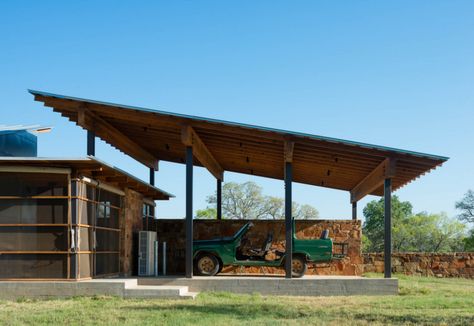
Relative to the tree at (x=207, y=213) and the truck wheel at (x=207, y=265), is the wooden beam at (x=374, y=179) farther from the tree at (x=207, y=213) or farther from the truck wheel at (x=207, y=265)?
the tree at (x=207, y=213)

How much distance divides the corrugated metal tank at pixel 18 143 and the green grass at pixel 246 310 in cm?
545

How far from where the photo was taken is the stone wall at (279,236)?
67.2ft

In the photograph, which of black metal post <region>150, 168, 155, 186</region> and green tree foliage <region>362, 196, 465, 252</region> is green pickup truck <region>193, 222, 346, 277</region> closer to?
black metal post <region>150, 168, 155, 186</region>

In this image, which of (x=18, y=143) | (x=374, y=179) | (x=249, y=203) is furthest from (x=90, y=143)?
(x=249, y=203)

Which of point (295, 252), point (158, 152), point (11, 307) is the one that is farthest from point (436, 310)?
point (158, 152)

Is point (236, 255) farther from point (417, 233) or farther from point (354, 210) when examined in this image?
point (417, 233)

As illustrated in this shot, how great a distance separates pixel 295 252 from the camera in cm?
1819

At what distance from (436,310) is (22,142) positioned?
37.9 feet

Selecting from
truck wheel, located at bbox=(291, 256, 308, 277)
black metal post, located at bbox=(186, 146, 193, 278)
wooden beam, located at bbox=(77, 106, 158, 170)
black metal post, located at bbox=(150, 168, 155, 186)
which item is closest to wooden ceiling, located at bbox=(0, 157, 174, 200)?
wooden beam, located at bbox=(77, 106, 158, 170)

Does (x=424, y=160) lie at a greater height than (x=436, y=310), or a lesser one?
greater

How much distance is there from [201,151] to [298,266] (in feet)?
12.5

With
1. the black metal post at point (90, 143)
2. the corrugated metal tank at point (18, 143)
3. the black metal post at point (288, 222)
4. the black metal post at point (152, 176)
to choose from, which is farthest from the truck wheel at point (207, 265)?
the corrugated metal tank at point (18, 143)

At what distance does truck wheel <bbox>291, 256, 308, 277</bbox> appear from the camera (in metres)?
18.2

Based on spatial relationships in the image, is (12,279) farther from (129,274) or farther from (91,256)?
(129,274)
